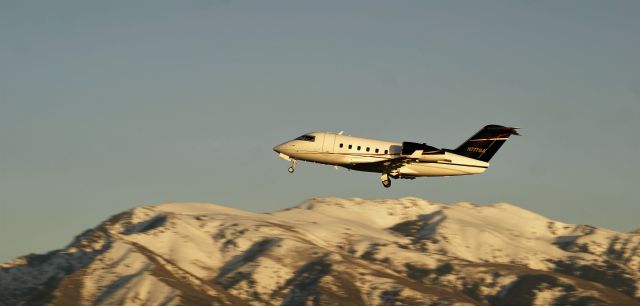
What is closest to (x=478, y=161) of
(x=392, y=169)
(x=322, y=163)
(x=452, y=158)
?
(x=452, y=158)

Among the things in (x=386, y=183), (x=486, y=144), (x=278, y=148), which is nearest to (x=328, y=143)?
(x=278, y=148)

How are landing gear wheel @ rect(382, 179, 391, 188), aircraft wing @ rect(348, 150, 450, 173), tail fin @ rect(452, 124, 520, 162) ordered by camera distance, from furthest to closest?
tail fin @ rect(452, 124, 520, 162) < landing gear wheel @ rect(382, 179, 391, 188) < aircraft wing @ rect(348, 150, 450, 173)

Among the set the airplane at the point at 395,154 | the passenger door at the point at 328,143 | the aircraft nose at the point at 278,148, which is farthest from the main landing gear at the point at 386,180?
the aircraft nose at the point at 278,148

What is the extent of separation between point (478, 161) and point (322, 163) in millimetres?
14062

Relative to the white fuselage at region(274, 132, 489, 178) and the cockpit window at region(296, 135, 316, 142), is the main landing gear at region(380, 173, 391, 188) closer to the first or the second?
the white fuselage at region(274, 132, 489, 178)

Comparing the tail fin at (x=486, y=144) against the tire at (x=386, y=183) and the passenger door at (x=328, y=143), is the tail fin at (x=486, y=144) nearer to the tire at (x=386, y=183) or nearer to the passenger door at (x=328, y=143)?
the tire at (x=386, y=183)

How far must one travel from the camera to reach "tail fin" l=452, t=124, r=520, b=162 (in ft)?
289

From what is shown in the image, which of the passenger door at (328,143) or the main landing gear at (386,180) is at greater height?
the passenger door at (328,143)

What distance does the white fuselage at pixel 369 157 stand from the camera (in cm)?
8556

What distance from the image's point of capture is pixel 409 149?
8400cm

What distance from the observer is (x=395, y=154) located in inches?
3356

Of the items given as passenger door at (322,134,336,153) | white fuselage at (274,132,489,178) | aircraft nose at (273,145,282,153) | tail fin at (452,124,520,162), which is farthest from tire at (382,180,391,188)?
aircraft nose at (273,145,282,153)

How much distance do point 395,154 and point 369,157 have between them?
2.30 m

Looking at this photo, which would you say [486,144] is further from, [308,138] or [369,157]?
[308,138]
